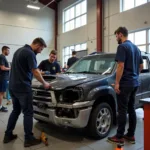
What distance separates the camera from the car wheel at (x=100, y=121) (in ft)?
10.2

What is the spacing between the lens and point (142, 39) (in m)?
9.38

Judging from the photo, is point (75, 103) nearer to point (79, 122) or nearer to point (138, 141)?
point (79, 122)

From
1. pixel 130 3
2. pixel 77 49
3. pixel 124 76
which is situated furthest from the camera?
pixel 77 49

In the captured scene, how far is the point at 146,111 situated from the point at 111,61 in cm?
204

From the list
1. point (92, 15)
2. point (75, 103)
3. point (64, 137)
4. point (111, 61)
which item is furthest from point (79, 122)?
point (92, 15)

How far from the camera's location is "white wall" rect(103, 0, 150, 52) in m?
9.07

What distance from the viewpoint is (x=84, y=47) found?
43.2 feet

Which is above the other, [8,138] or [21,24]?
[21,24]

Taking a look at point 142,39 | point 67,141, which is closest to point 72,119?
→ point 67,141

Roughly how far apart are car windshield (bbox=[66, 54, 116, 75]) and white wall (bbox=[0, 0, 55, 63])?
1074 centimetres

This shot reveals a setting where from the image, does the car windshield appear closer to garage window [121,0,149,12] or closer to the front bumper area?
the front bumper area

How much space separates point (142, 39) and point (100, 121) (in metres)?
7.23

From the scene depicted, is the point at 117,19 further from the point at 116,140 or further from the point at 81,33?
the point at 116,140

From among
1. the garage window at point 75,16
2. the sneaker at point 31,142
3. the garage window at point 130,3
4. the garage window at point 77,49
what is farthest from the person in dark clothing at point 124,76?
the garage window at point 75,16
